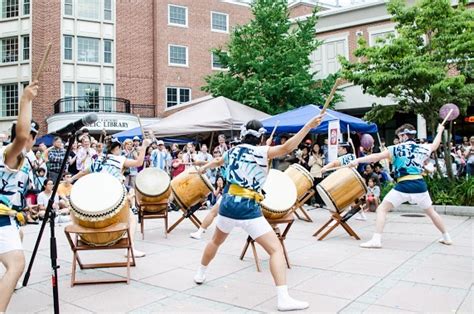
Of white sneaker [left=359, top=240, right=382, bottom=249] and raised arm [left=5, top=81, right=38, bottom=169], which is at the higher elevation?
raised arm [left=5, top=81, right=38, bottom=169]

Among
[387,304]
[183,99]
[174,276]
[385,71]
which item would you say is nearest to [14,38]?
[183,99]

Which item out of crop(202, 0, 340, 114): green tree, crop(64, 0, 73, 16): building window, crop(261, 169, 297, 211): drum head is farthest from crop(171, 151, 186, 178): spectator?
crop(64, 0, 73, 16): building window

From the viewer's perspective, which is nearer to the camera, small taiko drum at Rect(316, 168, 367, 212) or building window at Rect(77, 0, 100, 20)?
small taiko drum at Rect(316, 168, 367, 212)

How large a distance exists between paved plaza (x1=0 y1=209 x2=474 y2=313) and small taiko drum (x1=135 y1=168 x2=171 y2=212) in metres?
0.57

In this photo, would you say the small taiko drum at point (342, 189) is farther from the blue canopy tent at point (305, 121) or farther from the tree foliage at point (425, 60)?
the blue canopy tent at point (305, 121)

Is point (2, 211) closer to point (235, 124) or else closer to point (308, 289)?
point (308, 289)

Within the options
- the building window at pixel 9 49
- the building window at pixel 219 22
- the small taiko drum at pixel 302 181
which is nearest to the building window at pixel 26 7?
the building window at pixel 9 49

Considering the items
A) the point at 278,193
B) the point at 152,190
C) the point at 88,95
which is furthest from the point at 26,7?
the point at 278,193

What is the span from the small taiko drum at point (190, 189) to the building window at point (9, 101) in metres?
21.5

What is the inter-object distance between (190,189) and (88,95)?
2032 centimetres

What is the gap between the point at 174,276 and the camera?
4984mm

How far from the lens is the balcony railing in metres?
24.9

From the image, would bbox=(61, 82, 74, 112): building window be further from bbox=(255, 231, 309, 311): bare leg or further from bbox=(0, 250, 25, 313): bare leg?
bbox=(255, 231, 309, 311): bare leg

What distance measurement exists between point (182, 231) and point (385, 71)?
609 cm
